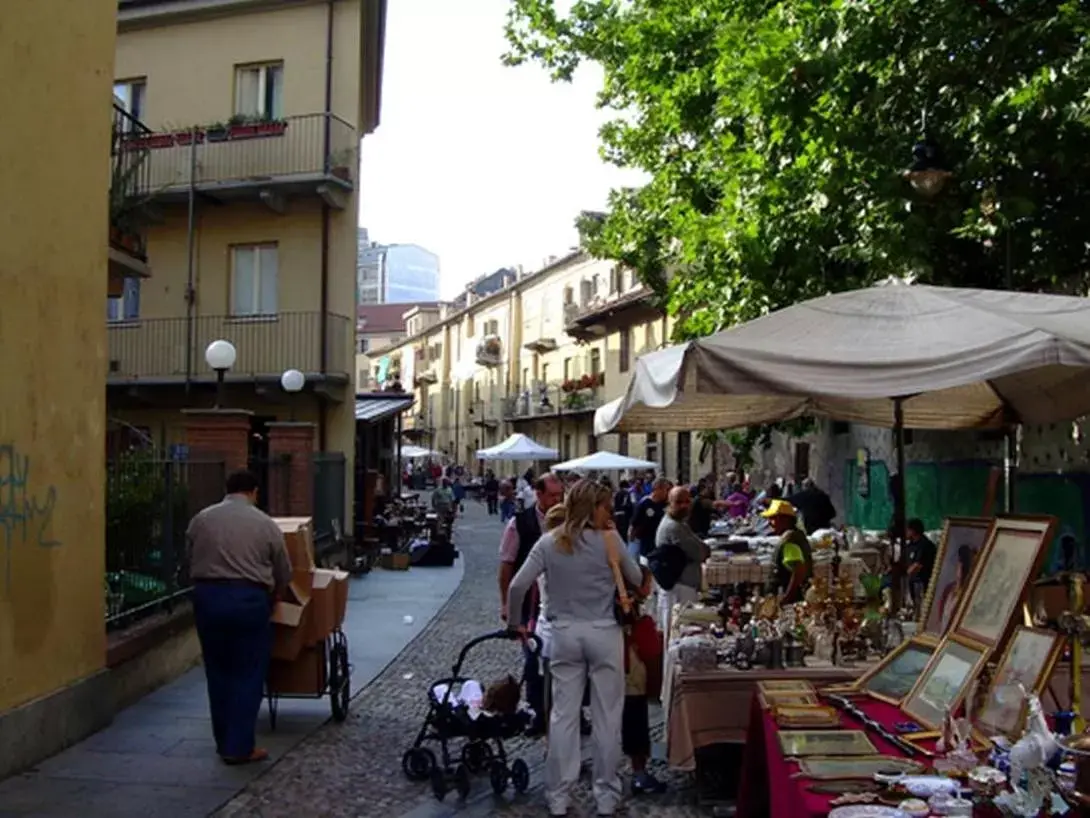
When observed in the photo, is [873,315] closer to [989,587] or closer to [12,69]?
[989,587]

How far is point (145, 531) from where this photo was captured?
10.2 m

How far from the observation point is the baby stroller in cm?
668

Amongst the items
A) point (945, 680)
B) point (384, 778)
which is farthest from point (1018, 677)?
point (384, 778)

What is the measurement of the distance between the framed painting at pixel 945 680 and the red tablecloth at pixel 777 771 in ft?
0.34

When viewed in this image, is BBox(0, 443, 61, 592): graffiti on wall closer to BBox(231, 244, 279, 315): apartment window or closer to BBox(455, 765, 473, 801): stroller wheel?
BBox(455, 765, 473, 801): stroller wheel

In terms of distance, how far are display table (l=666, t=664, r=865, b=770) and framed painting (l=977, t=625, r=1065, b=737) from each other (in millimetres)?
1806

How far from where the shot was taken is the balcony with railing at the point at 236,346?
→ 2148 centimetres

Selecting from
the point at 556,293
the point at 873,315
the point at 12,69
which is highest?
the point at 556,293

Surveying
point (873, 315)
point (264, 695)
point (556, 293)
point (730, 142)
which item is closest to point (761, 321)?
point (873, 315)

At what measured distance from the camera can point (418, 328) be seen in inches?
3290

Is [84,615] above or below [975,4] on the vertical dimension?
below

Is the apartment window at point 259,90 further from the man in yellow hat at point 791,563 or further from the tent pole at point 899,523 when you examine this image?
the tent pole at point 899,523

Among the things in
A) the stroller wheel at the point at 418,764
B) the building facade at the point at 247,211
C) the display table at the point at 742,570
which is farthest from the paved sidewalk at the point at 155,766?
the building facade at the point at 247,211

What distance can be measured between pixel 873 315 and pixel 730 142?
8.98m
